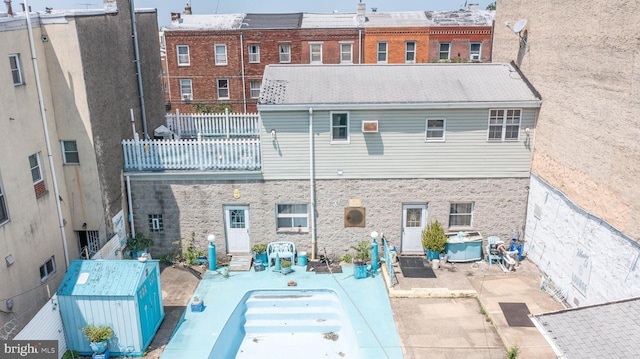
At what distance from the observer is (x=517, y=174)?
672 inches

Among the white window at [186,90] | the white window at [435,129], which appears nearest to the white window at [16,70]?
the white window at [435,129]

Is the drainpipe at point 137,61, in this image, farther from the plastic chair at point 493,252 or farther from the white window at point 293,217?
the plastic chair at point 493,252

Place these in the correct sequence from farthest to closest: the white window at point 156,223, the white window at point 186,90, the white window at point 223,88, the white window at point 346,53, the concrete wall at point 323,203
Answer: the white window at point 186,90 → the white window at point 223,88 → the white window at point 346,53 → the white window at point 156,223 → the concrete wall at point 323,203

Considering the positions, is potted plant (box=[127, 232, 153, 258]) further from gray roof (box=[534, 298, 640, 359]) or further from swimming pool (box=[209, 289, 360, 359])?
gray roof (box=[534, 298, 640, 359])

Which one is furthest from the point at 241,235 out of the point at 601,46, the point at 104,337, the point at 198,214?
the point at 601,46

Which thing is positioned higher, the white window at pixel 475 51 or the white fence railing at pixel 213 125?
the white window at pixel 475 51

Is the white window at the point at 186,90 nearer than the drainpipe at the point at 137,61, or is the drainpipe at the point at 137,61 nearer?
the drainpipe at the point at 137,61

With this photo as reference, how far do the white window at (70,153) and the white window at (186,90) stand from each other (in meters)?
22.5

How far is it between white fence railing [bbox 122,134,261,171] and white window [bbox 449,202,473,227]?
278 inches

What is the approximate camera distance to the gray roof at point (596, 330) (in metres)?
8.79

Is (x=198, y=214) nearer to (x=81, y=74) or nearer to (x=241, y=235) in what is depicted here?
(x=241, y=235)

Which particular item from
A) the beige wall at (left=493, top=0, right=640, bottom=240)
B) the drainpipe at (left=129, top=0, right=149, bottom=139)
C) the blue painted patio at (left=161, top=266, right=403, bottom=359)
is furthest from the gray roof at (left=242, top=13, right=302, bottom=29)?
the blue painted patio at (left=161, top=266, right=403, bottom=359)

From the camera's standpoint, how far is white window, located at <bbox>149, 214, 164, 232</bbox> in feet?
57.1

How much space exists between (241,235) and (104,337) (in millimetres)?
6276
